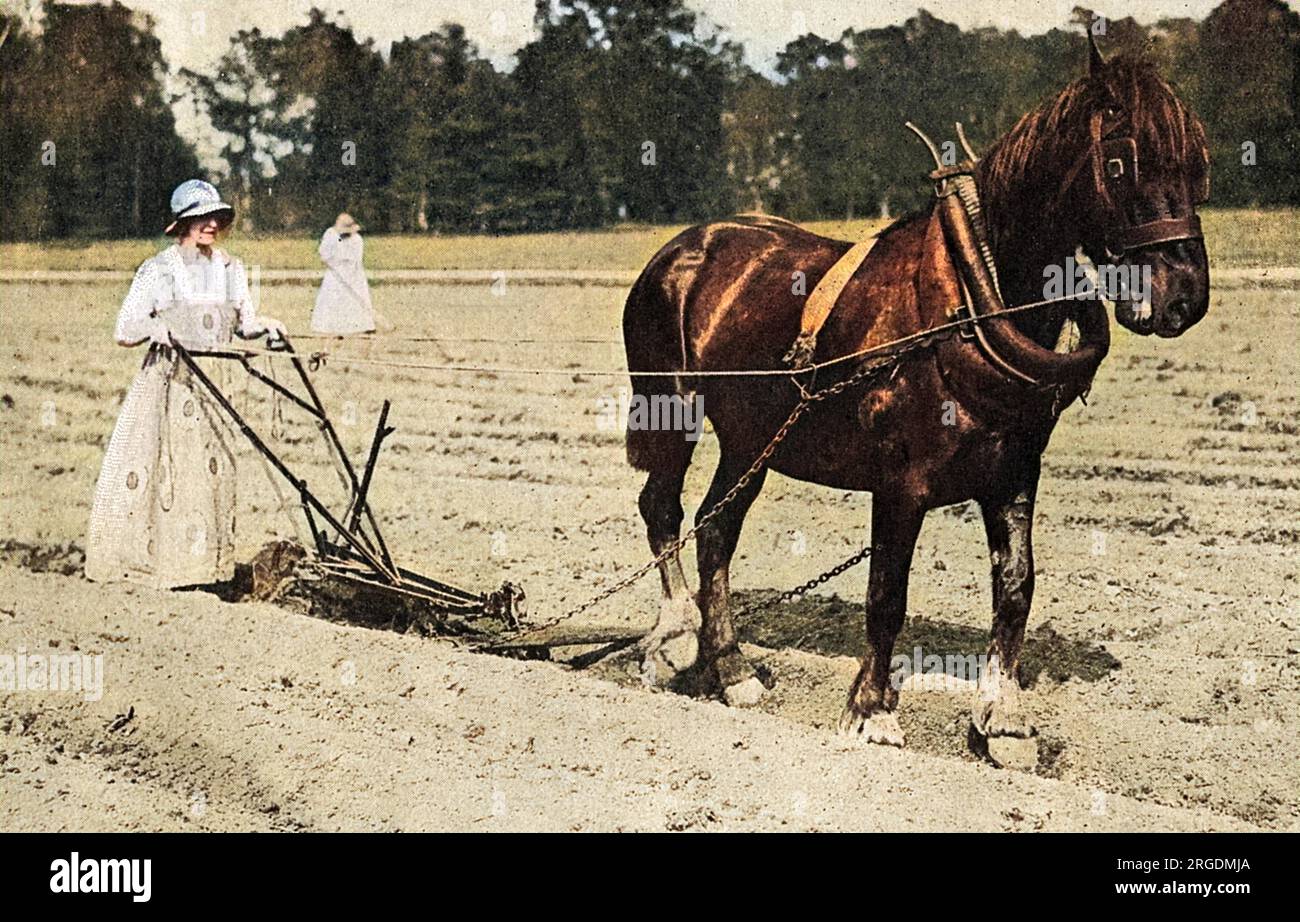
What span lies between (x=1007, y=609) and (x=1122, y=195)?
1.47m

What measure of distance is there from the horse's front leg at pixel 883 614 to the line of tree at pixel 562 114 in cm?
269

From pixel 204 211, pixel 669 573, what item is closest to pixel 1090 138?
pixel 669 573

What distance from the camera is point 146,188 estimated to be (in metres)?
10.4

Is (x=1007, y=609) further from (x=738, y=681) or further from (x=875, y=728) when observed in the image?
(x=738, y=681)

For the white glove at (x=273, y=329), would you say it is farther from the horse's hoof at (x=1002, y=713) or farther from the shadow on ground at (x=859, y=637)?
the horse's hoof at (x=1002, y=713)

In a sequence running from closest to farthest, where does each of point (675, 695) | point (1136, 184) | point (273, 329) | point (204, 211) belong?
point (1136, 184) → point (675, 695) → point (204, 211) → point (273, 329)

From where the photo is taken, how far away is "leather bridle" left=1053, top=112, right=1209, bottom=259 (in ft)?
16.4

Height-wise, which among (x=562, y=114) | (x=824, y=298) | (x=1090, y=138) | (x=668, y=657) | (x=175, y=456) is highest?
(x=562, y=114)

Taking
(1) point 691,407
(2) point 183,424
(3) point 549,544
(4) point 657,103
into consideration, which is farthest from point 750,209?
(2) point 183,424

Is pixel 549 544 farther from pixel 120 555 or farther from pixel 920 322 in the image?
pixel 920 322

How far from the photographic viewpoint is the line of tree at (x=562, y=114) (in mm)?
7414

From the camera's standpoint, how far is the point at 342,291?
11148 mm

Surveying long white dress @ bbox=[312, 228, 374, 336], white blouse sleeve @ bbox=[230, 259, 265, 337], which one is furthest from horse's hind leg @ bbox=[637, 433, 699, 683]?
long white dress @ bbox=[312, 228, 374, 336]

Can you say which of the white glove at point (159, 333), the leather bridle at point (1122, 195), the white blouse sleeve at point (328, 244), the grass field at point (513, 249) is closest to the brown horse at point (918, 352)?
the leather bridle at point (1122, 195)
